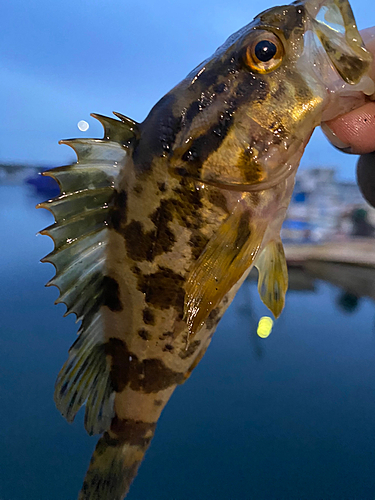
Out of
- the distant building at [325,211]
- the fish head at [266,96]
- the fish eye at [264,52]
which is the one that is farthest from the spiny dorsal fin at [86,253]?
the distant building at [325,211]

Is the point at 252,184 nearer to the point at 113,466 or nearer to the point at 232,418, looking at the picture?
the point at 113,466

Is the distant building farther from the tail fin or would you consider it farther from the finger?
the tail fin

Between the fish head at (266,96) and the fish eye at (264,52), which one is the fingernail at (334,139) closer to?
the fish head at (266,96)

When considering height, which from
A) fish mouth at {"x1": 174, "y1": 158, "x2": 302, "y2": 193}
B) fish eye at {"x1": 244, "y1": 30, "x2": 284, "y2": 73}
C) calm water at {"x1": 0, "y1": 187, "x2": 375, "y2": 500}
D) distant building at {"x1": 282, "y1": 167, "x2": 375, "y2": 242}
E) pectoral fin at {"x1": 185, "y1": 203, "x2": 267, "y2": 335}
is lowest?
calm water at {"x1": 0, "y1": 187, "x2": 375, "y2": 500}

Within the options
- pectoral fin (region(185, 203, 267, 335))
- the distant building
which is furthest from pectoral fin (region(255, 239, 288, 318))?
the distant building

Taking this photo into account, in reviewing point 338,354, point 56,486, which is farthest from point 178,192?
point 338,354

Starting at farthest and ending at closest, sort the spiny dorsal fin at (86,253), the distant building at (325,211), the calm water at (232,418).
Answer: the distant building at (325,211) < the calm water at (232,418) < the spiny dorsal fin at (86,253)
